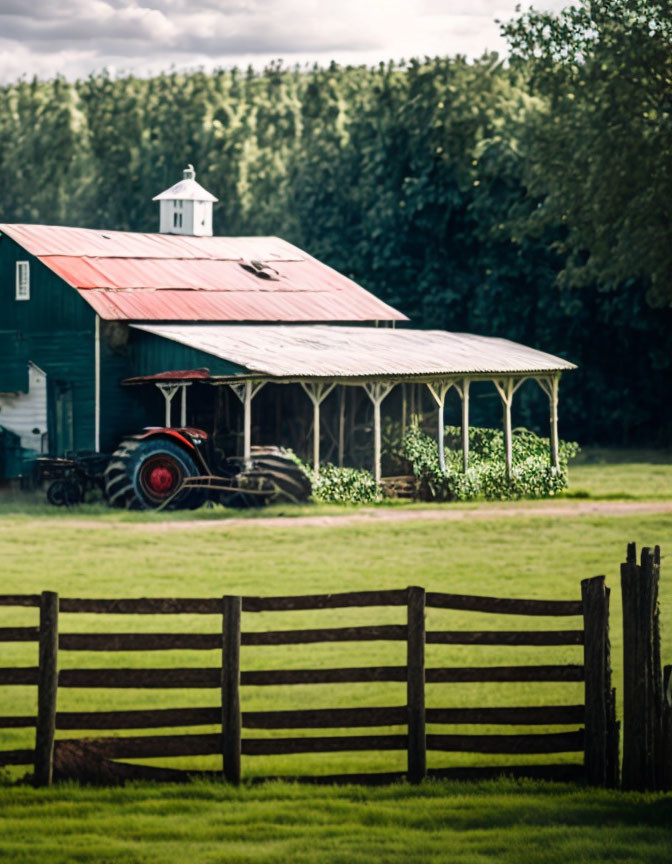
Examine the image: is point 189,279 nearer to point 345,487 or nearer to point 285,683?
point 345,487

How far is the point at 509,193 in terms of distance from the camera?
62250 mm

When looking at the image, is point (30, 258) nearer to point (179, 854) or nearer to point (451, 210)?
point (451, 210)

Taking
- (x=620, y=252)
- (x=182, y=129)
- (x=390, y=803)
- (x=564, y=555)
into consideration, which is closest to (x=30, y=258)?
(x=620, y=252)

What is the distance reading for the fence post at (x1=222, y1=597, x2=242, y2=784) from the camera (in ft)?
41.3

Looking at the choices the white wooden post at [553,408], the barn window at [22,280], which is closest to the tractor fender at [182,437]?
the barn window at [22,280]

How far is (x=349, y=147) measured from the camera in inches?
2726

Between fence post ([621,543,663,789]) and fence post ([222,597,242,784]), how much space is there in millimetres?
2852

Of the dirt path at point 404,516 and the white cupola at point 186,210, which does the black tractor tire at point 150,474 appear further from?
the white cupola at point 186,210

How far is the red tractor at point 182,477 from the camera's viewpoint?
38.6m

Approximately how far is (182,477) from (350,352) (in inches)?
246

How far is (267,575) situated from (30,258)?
68.5ft

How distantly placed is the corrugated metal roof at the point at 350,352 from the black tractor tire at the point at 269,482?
216 cm

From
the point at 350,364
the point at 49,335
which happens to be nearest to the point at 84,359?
the point at 49,335

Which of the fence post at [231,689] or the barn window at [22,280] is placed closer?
the fence post at [231,689]
